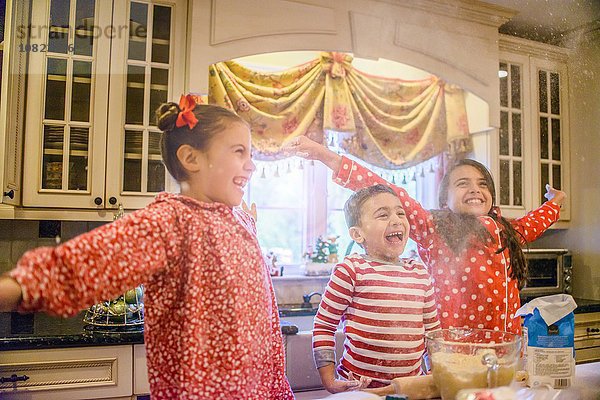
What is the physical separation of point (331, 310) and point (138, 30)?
Answer: 1.28 feet

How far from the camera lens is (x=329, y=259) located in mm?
697

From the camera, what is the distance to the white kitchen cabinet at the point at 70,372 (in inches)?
20.1

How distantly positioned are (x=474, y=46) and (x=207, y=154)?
17.5 inches

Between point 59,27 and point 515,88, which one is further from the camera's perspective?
point 515,88

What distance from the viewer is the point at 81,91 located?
1.78 feet

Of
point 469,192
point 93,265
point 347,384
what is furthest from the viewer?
point 469,192

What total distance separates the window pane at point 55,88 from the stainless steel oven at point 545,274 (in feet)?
2.07

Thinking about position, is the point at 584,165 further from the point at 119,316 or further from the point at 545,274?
the point at 119,316

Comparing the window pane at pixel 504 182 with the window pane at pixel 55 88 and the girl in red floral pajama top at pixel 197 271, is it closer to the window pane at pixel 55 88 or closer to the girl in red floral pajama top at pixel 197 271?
the girl in red floral pajama top at pixel 197 271

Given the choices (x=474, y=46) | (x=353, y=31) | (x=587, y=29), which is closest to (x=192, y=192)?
(x=353, y=31)

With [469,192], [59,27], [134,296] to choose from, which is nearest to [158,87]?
[59,27]

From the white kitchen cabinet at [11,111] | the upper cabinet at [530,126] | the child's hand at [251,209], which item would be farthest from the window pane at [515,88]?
the white kitchen cabinet at [11,111]

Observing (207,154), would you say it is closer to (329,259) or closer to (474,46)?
(329,259)

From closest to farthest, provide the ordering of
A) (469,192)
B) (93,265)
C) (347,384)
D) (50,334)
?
(93,265) < (50,334) < (347,384) < (469,192)
